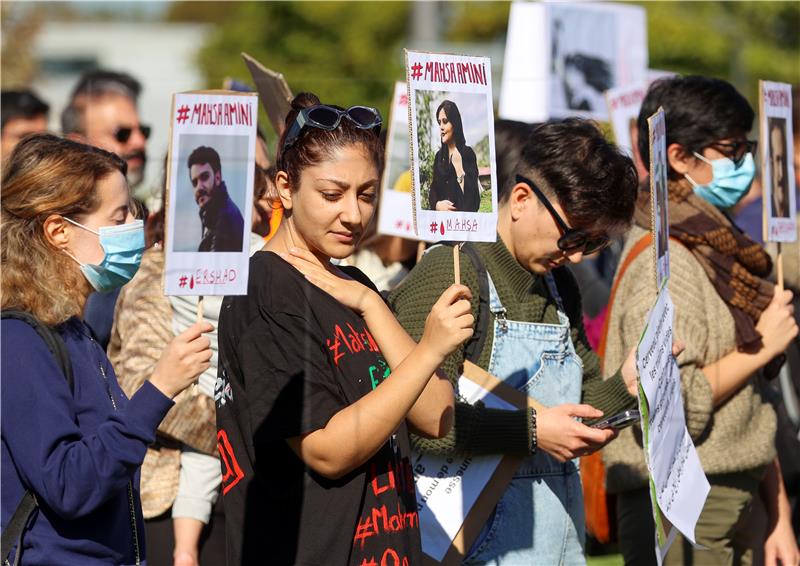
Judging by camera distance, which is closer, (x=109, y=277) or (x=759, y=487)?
(x=109, y=277)

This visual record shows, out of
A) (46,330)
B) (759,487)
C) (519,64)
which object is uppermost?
(519,64)

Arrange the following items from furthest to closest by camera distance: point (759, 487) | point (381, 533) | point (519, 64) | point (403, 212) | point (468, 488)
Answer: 1. point (519, 64)
2. point (403, 212)
3. point (759, 487)
4. point (468, 488)
5. point (381, 533)

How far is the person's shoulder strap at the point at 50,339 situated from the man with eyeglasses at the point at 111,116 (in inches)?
99.2

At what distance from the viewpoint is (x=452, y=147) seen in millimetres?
2953

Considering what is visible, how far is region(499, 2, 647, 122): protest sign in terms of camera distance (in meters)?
6.25

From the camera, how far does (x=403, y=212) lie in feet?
15.6

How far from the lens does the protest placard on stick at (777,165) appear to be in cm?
409

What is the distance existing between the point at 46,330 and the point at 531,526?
4.60 feet

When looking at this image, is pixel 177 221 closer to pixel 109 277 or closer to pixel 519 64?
pixel 109 277

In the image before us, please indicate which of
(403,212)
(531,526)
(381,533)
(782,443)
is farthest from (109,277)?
(782,443)

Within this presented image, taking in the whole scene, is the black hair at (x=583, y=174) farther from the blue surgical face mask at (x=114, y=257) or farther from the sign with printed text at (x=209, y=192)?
the blue surgical face mask at (x=114, y=257)

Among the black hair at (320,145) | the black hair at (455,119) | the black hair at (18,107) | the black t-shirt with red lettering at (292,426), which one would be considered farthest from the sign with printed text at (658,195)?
the black hair at (18,107)

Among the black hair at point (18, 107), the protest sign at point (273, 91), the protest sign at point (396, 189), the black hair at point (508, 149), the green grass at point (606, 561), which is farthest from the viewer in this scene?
the green grass at point (606, 561)

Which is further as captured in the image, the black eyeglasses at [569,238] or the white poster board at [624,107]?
the white poster board at [624,107]
